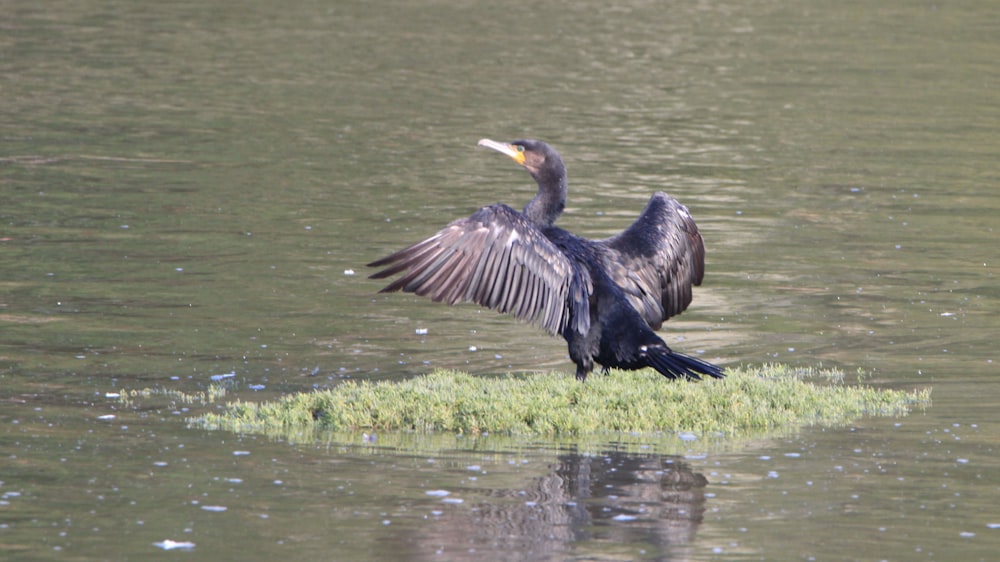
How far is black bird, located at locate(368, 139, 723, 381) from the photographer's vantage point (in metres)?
9.16

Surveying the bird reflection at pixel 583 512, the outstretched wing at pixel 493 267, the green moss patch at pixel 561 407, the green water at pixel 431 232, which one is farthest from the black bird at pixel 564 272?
the bird reflection at pixel 583 512

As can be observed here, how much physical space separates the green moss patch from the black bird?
0.86ft

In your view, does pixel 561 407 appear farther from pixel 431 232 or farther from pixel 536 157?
pixel 431 232

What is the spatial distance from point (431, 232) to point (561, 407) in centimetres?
607

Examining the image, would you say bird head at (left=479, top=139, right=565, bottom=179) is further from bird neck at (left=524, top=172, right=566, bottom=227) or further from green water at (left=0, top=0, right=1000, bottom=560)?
green water at (left=0, top=0, right=1000, bottom=560)

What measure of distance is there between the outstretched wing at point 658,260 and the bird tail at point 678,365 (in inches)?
25.0

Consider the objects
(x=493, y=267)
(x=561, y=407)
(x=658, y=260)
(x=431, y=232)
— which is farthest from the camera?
(x=431, y=232)

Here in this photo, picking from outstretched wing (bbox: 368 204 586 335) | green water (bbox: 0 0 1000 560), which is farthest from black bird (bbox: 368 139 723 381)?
Result: green water (bbox: 0 0 1000 560)

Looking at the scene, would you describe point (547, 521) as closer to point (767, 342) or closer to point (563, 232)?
point (563, 232)

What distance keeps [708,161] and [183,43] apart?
12.9 m

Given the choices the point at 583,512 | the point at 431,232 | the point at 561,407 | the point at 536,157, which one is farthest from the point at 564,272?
the point at 431,232

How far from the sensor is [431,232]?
14.9m

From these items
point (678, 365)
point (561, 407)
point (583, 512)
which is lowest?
point (583, 512)

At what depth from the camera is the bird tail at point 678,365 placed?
9359 mm
